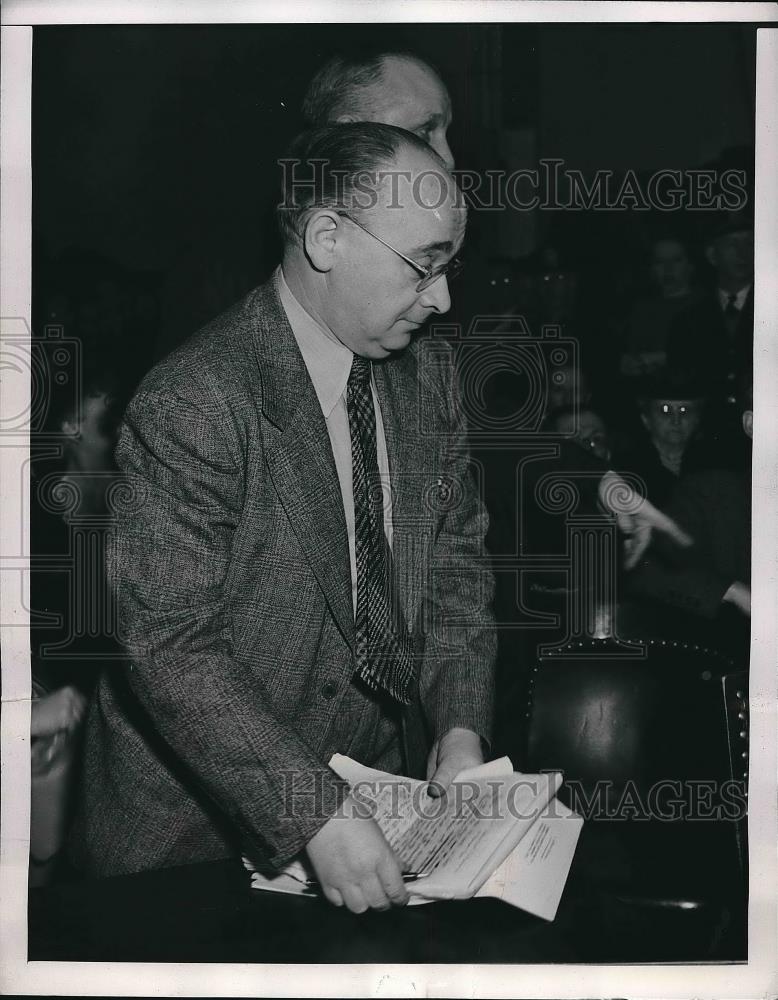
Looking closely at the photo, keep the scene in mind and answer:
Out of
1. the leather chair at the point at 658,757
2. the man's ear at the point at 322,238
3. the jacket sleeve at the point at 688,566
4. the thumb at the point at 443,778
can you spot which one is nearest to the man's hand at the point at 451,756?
the thumb at the point at 443,778

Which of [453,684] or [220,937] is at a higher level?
[453,684]

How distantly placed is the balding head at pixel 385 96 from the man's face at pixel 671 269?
0.39 m

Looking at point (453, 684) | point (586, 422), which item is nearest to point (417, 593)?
point (453, 684)

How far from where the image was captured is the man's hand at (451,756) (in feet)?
5.40

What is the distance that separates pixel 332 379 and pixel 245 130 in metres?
0.44

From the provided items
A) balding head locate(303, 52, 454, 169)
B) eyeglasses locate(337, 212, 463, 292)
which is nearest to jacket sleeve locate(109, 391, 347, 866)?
eyeglasses locate(337, 212, 463, 292)

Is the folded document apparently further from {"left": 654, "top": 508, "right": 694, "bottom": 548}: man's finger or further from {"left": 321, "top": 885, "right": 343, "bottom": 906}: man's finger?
{"left": 654, "top": 508, "right": 694, "bottom": 548}: man's finger

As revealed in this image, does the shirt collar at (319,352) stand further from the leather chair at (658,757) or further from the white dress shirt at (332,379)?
the leather chair at (658,757)

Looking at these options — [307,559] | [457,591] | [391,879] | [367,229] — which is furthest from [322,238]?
[391,879]

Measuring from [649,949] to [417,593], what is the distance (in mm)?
721

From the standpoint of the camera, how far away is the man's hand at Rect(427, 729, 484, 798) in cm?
164

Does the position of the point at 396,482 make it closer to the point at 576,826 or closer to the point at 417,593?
the point at 417,593

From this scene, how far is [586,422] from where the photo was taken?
170cm

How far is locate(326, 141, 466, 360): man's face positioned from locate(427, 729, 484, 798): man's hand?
672 mm
